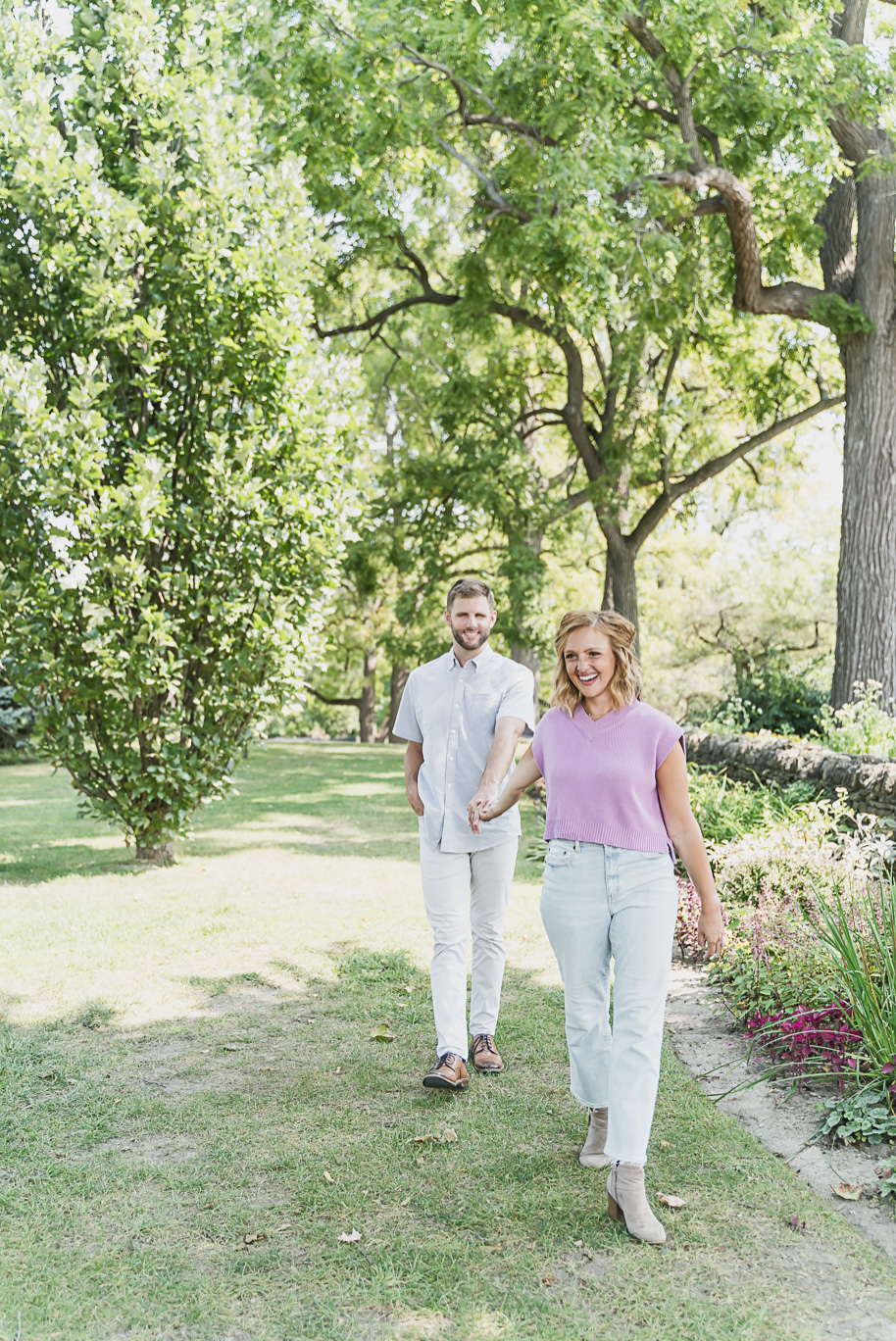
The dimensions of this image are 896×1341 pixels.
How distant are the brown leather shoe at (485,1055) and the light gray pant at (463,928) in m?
0.04

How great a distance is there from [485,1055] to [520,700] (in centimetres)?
165

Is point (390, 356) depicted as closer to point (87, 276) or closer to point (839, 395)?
point (839, 395)

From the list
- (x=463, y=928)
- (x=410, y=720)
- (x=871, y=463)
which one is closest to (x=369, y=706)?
(x=871, y=463)

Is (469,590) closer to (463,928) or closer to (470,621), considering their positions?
(470,621)

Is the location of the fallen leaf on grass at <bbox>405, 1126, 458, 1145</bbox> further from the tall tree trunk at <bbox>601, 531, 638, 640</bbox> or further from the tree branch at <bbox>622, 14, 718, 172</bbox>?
the tall tree trunk at <bbox>601, 531, 638, 640</bbox>

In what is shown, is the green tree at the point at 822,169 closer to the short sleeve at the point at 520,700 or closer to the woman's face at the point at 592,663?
the short sleeve at the point at 520,700

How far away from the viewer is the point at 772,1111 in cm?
456

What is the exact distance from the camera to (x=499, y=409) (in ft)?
63.5

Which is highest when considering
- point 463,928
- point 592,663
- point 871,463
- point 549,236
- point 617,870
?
point 549,236

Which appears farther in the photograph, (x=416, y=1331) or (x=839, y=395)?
(x=839, y=395)

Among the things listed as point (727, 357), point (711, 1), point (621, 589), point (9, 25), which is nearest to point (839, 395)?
point (727, 357)

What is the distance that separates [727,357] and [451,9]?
23.7 ft

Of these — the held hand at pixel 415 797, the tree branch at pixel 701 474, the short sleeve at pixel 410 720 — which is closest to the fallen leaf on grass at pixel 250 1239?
the held hand at pixel 415 797

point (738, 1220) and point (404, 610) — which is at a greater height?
point (404, 610)
